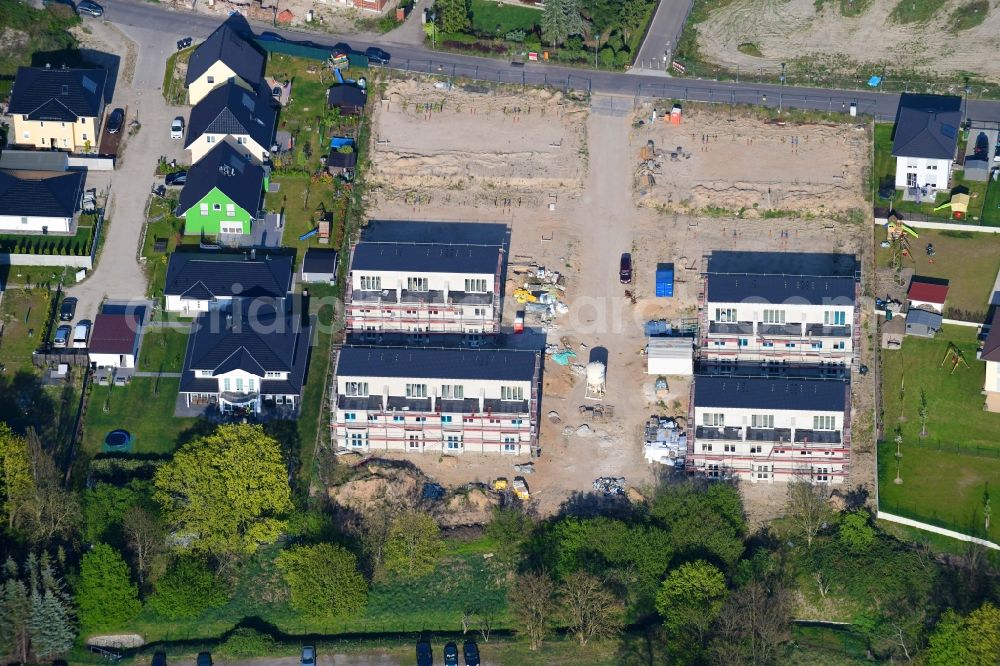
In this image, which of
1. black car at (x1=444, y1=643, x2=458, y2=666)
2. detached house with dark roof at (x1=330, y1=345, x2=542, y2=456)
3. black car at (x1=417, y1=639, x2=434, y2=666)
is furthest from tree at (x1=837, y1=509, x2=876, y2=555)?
black car at (x1=417, y1=639, x2=434, y2=666)

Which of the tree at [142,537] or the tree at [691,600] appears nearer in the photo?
the tree at [691,600]

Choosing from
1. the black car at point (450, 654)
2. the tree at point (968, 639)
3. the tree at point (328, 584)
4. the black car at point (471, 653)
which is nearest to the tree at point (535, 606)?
the black car at point (471, 653)

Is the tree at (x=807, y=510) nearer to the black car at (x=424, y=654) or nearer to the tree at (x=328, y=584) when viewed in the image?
the black car at (x=424, y=654)

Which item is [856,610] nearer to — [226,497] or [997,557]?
[997,557]

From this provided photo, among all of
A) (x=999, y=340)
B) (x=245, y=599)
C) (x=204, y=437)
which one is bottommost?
(x=245, y=599)

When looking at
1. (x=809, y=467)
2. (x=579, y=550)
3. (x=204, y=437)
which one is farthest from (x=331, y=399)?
(x=809, y=467)

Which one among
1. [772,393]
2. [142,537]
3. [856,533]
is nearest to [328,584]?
[142,537]
